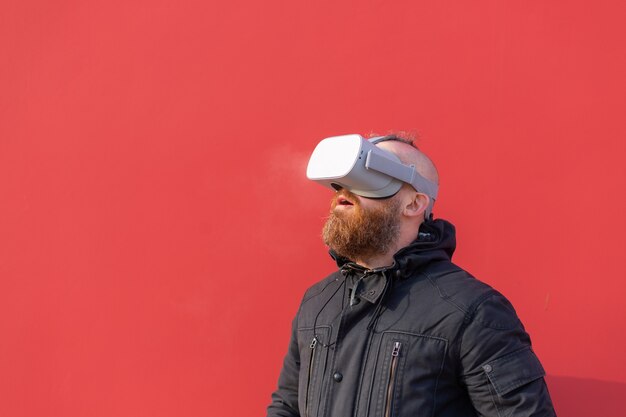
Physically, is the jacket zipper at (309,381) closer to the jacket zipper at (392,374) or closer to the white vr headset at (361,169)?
the jacket zipper at (392,374)

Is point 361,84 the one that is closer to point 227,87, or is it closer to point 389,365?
point 227,87

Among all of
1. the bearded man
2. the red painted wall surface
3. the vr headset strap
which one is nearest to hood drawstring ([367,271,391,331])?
the bearded man

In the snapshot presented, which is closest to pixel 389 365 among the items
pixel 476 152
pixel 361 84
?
pixel 476 152

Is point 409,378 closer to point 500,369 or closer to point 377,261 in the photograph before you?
point 500,369

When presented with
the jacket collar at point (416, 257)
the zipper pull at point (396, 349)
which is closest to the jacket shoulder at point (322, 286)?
the jacket collar at point (416, 257)

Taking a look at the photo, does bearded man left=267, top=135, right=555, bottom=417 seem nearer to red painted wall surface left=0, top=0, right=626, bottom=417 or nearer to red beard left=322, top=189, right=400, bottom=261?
red beard left=322, top=189, right=400, bottom=261

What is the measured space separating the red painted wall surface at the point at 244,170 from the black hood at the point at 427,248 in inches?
15.4

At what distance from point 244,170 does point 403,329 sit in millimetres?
922

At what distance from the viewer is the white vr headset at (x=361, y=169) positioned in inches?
70.2

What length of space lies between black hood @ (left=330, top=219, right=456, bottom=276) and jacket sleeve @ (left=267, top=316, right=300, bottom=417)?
11.1 inches

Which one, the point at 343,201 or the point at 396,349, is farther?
the point at 343,201

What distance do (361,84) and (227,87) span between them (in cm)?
44

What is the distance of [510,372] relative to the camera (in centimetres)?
162

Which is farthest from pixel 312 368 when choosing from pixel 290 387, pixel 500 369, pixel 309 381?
pixel 500 369
